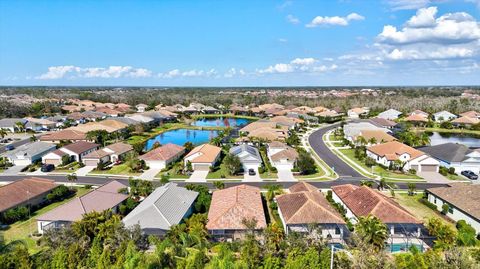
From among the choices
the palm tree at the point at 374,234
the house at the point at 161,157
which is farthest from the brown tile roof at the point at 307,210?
the house at the point at 161,157

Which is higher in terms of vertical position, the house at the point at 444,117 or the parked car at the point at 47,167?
the house at the point at 444,117

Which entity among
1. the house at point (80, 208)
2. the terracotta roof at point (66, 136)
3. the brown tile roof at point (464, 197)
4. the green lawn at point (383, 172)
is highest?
the terracotta roof at point (66, 136)

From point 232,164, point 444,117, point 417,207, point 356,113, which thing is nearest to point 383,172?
→ point 417,207

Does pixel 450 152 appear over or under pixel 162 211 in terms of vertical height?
over

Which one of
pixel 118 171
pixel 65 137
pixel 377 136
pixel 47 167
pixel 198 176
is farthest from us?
pixel 377 136

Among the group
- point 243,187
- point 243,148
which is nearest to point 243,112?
point 243,148

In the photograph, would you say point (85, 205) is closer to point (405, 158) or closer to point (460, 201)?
point (460, 201)

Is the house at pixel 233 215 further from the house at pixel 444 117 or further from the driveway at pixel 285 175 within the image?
the house at pixel 444 117
